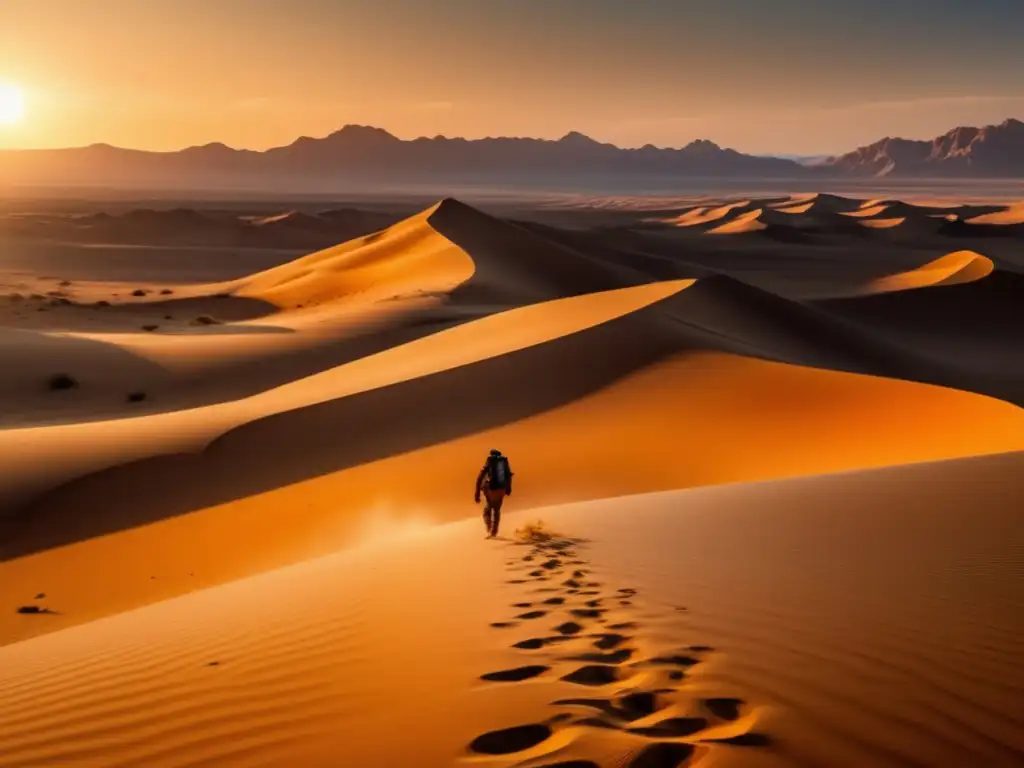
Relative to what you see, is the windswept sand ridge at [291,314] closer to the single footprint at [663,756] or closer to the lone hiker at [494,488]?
the lone hiker at [494,488]

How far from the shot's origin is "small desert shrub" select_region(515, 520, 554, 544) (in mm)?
7152

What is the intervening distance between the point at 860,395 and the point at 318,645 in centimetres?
1110

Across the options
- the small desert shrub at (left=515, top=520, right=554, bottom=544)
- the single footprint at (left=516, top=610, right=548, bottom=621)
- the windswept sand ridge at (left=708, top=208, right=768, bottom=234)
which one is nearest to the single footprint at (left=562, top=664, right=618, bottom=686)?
the single footprint at (left=516, top=610, right=548, bottom=621)

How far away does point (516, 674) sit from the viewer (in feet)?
12.4

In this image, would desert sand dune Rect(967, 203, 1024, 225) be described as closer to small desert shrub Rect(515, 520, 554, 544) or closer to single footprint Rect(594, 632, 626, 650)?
small desert shrub Rect(515, 520, 554, 544)

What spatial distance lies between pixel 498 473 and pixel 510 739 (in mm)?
4642

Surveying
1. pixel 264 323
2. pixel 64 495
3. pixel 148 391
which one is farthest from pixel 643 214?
pixel 64 495

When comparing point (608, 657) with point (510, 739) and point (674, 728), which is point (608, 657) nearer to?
point (674, 728)

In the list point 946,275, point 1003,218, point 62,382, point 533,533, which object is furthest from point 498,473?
point 1003,218

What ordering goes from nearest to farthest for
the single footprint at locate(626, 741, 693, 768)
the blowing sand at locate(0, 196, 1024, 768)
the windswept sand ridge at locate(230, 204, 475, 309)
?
1. the single footprint at locate(626, 741, 693, 768)
2. the blowing sand at locate(0, 196, 1024, 768)
3. the windswept sand ridge at locate(230, 204, 475, 309)

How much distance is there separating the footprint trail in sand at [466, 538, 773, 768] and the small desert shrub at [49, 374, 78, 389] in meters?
18.3

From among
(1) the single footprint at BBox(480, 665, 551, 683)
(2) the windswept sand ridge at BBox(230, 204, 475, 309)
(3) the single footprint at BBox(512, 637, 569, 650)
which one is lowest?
(1) the single footprint at BBox(480, 665, 551, 683)

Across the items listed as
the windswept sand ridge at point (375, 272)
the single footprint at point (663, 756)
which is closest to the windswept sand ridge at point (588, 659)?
the single footprint at point (663, 756)

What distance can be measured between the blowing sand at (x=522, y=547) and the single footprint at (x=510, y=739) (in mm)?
12
